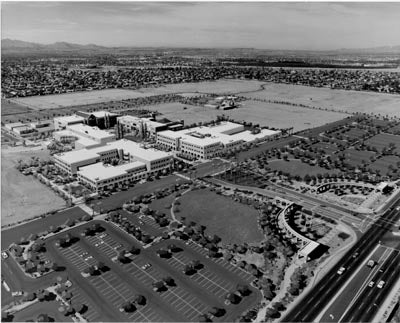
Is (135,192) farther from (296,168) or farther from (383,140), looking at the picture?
(383,140)

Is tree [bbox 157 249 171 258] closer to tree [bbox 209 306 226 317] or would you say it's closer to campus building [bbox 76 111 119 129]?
tree [bbox 209 306 226 317]

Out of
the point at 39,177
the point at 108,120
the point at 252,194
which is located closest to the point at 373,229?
the point at 252,194

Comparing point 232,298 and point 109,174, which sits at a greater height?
point 109,174

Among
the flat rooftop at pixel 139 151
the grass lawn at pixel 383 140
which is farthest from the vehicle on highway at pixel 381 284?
the grass lawn at pixel 383 140

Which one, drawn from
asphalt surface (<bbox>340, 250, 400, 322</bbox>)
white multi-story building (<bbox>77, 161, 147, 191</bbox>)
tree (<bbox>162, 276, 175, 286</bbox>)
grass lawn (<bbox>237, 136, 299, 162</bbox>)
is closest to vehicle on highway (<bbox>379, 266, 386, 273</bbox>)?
asphalt surface (<bbox>340, 250, 400, 322</bbox>)

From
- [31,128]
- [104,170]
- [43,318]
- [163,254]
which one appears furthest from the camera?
[31,128]

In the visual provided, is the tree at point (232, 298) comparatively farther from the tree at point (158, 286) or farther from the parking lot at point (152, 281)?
the tree at point (158, 286)

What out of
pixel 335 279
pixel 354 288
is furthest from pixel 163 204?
pixel 354 288

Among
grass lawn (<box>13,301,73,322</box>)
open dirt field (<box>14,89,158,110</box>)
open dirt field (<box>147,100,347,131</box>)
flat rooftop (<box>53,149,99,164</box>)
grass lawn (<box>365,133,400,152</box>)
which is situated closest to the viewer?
grass lawn (<box>13,301,73,322</box>)
